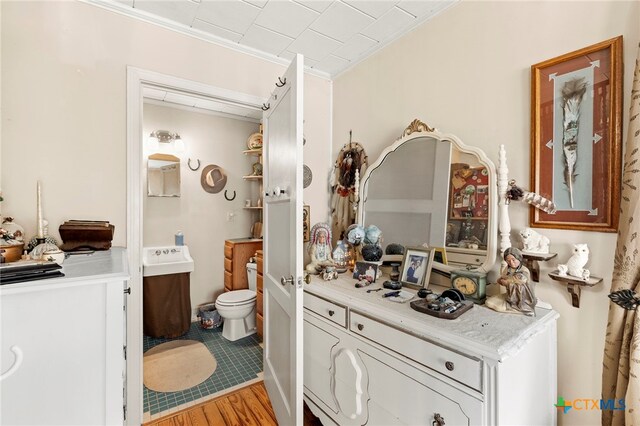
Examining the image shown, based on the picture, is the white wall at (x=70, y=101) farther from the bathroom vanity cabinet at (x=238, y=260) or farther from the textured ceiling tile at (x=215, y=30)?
the bathroom vanity cabinet at (x=238, y=260)

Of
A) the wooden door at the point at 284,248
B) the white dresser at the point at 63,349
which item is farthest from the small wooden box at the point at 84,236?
the wooden door at the point at 284,248

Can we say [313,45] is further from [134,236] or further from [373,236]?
[134,236]

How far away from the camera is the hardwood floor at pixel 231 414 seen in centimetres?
177

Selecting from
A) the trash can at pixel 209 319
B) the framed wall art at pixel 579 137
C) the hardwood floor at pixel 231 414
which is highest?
the framed wall art at pixel 579 137

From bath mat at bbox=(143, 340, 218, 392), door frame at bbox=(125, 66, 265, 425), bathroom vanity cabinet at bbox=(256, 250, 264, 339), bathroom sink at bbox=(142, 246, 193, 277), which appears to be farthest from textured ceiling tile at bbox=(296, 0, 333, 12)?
bath mat at bbox=(143, 340, 218, 392)

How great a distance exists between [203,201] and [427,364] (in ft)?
10.1

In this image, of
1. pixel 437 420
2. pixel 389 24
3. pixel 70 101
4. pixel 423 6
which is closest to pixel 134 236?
pixel 70 101

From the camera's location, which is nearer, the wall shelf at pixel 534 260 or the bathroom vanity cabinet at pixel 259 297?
the wall shelf at pixel 534 260

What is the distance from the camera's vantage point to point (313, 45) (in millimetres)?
2066

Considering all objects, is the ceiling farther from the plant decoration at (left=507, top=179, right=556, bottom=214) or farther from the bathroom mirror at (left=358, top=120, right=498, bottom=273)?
the plant decoration at (left=507, top=179, right=556, bottom=214)

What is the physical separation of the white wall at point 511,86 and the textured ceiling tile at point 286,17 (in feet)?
2.07

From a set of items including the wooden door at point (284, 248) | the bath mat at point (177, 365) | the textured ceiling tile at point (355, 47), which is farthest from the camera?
the bath mat at point (177, 365)

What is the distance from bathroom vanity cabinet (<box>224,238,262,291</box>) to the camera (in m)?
3.32

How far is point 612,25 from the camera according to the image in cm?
113
